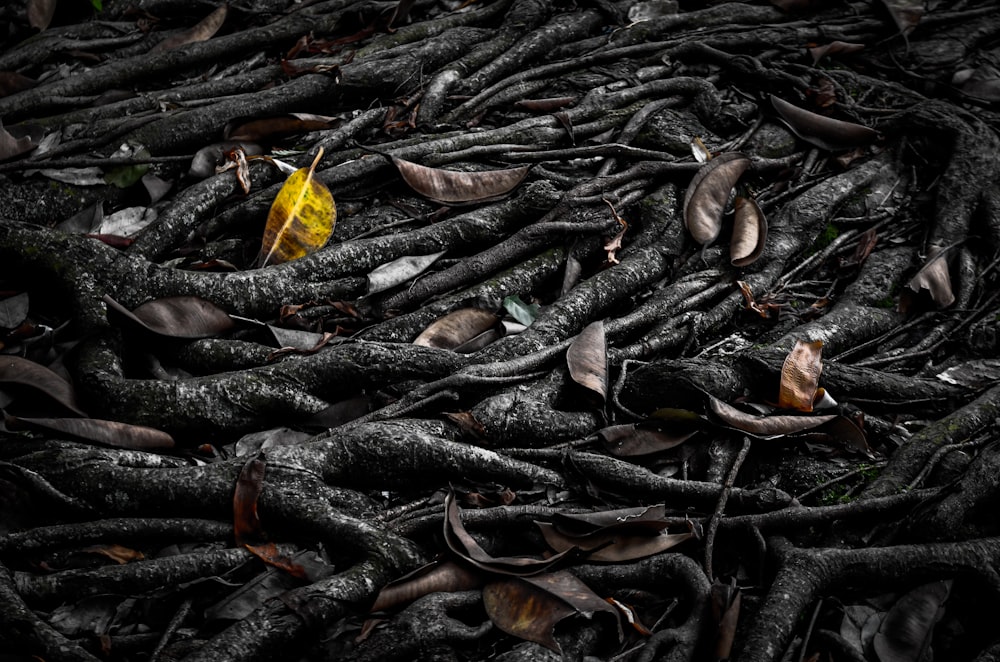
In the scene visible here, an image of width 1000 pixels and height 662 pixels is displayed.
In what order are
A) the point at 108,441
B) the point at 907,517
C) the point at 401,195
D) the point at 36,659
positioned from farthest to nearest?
the point at 401,195 < the point at 108,441 < the point at 907,517 < the point at 36,659

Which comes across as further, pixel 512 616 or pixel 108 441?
pixel 108 441

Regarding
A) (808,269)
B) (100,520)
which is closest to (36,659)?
(100,520)

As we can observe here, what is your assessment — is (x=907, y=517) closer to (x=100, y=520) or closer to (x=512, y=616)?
(x=512, y=616)

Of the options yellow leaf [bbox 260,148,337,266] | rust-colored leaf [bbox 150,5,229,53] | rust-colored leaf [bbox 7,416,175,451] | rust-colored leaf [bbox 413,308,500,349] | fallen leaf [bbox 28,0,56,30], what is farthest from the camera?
fallen leaf [bbox 28,0,56,30]

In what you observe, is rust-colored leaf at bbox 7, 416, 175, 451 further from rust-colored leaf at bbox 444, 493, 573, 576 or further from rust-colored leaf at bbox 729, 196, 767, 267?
rust-colored leaf at bbox 729, 196, 767, 267

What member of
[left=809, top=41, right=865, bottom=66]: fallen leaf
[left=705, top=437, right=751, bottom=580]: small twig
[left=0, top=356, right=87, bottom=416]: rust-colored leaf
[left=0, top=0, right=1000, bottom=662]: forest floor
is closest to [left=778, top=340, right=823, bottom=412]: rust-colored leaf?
[left=0, top=0, right=1000, bottom=662]: forest floor

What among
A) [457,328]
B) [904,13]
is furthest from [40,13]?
[904,13]
